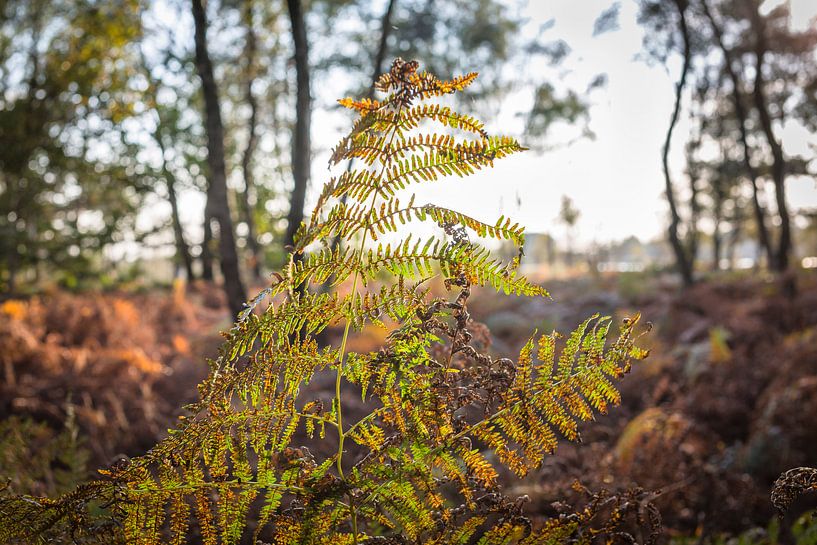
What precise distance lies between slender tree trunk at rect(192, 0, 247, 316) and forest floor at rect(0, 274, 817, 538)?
1.09 metres

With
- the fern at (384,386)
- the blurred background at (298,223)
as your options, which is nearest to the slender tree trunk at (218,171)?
the blurred background at (298,223)

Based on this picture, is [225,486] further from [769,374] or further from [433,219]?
[769,374]

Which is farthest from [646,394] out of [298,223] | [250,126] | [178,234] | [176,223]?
[178,234]

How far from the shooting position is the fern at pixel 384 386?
1.16 m

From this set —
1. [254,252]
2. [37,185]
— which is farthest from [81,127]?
[254,252]

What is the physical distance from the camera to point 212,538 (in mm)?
1191

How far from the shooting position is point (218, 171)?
8555mm

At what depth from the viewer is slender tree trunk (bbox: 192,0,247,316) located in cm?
839

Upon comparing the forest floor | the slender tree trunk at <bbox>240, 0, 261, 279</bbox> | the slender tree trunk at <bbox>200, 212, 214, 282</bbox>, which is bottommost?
the forest floor

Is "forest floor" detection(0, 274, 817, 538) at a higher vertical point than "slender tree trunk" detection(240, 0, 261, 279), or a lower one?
lower

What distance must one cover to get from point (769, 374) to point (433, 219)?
5859 mm

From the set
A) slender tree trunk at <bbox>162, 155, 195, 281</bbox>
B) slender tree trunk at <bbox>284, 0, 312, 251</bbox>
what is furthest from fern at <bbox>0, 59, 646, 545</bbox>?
slender tree trunk at <bbox>162, 155, 195, 281</bbox>

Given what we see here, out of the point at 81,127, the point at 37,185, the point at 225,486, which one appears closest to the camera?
the point at 225,486

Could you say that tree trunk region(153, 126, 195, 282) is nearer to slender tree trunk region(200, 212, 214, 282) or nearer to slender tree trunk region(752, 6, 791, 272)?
slender tree trunk region(200, 212, 214, 282)
